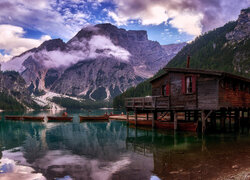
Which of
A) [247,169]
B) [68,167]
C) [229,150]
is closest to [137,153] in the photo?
[68,167]

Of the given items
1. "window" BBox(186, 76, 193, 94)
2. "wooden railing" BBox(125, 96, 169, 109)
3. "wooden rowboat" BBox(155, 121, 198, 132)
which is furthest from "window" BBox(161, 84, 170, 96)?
"wooden rowboat" BBox(155, 121, 198, 132)

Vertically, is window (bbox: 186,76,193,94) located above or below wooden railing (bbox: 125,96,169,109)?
above

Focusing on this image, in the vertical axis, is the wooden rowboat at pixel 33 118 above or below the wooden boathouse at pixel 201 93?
below

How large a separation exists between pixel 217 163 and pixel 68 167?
11.4 metres

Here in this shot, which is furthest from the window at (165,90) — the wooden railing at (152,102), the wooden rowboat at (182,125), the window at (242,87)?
the window at (242,87)

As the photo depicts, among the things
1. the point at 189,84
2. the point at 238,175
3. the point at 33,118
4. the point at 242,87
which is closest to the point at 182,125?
the point at 189,84

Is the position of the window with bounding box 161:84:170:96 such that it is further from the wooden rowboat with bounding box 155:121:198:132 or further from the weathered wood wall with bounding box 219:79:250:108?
the weathered wood wall with bounding box 219:79:250:108

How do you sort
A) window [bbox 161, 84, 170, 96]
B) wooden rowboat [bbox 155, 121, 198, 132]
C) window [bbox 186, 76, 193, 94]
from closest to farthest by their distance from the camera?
window [bbox 186, 76, 193, 94], wooden rowboat [bbox 155, 121, 198, 132], window [bbox 161, 84, 170, 96]

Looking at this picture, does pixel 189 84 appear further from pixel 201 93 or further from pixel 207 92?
pixel 207 92

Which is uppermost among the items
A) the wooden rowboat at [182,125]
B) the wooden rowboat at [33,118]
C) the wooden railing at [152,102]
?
the wooden railing at [152,102]

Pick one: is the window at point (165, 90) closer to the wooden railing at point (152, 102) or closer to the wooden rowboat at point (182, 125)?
the wooden railing at point (152, 102)

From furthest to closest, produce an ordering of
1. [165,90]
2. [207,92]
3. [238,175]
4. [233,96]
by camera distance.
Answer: [165,90] → [233,96] → [207,92] → [238,175]

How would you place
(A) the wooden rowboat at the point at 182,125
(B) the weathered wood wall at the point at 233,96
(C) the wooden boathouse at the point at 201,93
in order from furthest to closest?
(A) the wooden rowboat at the point at 182,125, (B) the weathered wood wall at the point at 233,96, (C) the wooden boathouse at the point at 201,93

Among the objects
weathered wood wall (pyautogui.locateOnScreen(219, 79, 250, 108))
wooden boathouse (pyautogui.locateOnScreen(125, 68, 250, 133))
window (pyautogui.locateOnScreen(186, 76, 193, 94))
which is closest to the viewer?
wooden boathouse (pyautogui.locateOnScreen(125, 68, 250, 133))
